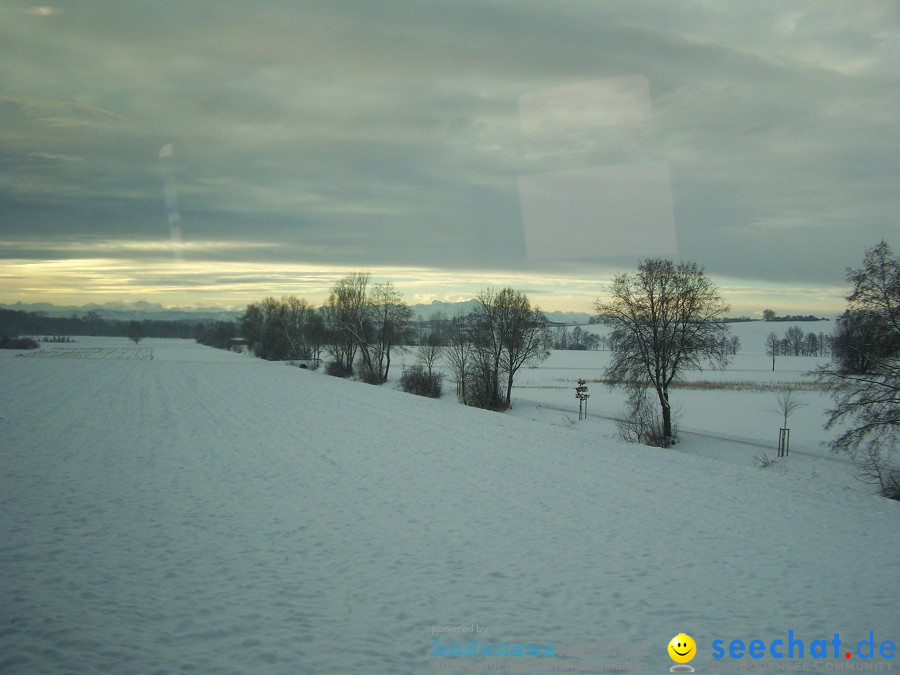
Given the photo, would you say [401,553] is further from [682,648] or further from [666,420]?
[666,420]

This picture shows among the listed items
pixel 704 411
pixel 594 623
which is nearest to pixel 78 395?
pixel 594 623

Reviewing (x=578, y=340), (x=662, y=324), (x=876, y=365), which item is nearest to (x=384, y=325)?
(x=662, y=324)

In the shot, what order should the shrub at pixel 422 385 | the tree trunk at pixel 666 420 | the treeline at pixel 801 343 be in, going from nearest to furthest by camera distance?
the tree trunk at pixel 666 420 < the shrub at pixel 422 385 < the treeline at pixel 801 343

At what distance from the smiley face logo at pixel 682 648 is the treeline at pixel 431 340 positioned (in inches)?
1488

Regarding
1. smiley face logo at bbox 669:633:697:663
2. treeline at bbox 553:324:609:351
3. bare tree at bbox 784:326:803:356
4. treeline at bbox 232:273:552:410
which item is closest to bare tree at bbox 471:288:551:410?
treeline at bbox 232:273:552:410

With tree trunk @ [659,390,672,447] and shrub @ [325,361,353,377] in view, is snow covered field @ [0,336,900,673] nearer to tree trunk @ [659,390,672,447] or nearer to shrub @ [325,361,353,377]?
tree trunk @ [659,390,672,447]

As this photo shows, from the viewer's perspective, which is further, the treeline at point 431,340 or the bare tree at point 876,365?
the treeline at point 431,340

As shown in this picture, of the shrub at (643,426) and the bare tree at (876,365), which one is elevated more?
the bare tree at (876,365)

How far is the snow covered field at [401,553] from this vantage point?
18.3 feet

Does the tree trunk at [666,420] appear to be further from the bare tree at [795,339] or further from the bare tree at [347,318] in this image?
the bare tree at [795,339]

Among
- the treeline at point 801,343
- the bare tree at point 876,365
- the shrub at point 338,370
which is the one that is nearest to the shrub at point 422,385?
the shrub at point 338,370

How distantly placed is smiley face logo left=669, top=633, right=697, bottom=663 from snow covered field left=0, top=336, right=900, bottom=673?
0.43ft

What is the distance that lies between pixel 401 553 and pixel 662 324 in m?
27.4

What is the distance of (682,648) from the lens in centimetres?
571
